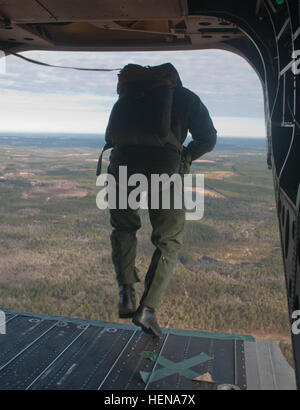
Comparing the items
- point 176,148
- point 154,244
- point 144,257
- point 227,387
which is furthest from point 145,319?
point 144,257

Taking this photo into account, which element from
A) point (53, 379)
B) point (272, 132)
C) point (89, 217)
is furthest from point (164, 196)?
point (89, 217)

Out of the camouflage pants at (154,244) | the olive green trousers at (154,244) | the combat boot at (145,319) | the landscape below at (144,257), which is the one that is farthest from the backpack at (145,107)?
the landscape below at (144,257)

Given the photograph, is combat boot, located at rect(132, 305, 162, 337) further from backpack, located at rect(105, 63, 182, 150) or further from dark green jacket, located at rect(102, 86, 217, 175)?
backpack, located at rect(105, 63, 182, 150)

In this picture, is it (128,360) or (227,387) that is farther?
(128,360)

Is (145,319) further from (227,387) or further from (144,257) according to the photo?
(144,257)

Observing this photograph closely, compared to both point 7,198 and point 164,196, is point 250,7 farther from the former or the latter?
point 7,198
